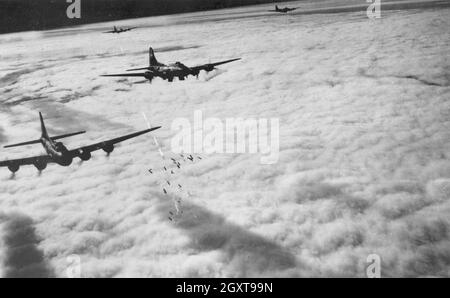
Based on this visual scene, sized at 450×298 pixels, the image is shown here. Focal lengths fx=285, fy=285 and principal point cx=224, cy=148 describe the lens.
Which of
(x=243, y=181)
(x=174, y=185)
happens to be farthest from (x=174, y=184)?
(x=243, y=181)

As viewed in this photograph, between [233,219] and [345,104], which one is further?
[345,104]

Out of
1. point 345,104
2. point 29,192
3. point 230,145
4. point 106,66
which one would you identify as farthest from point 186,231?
point 106,66

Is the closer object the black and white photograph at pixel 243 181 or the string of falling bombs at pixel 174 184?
the black and white photograph at pixel 243 181

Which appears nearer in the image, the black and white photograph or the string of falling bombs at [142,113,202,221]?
the black and white photograph

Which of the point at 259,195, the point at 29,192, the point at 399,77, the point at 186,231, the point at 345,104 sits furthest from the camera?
the point at 399,77

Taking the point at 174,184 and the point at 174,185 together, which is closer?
the point at 174,185

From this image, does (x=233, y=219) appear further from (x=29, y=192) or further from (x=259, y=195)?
(x=29, y=192)

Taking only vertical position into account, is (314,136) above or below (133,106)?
below

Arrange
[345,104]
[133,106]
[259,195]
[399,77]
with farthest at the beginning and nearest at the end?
[133,106], [399,77], [345,104], [259,195]

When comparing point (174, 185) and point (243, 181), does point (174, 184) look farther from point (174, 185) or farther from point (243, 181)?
point (243, 181)

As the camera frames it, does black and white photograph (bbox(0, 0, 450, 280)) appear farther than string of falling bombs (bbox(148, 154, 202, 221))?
No

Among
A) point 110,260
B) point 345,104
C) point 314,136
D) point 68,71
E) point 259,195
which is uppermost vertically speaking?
point 68,71
